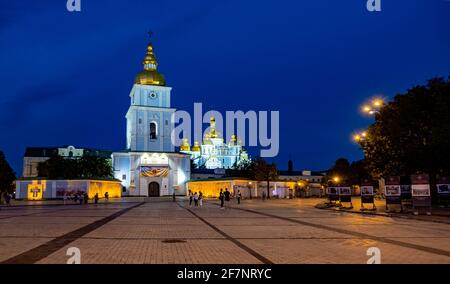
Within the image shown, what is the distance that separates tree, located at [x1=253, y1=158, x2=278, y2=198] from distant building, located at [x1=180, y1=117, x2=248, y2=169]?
69.7m

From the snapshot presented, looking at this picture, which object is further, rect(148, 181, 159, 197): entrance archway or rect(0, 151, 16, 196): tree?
rect(148, 181, 159, 197): entrance archway

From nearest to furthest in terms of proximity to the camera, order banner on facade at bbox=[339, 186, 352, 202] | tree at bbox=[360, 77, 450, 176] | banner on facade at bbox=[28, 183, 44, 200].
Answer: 1. tree at bbox=[360, 77, 450, 176]
2. banner on facade at bbox=[339, 186, 352, 202]
3. banner on facade at bbox=[28, 183, 44, 200]

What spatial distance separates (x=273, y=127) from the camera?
156ft

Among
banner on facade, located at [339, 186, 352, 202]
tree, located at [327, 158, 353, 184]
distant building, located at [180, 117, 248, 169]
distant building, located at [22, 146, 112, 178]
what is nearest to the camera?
banner on facade, located at [339, 186, 352, 202]

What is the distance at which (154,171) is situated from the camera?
85188 millimetres

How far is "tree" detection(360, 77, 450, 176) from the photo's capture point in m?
34.7

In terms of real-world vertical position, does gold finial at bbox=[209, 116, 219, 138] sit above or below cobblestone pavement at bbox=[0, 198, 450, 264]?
above

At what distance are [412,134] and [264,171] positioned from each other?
1791 inches

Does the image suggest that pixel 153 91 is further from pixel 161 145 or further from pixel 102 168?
pixel 102 168

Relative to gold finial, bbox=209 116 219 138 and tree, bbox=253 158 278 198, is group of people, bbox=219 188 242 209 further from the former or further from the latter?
gold finial, bbox=209 116 219 138

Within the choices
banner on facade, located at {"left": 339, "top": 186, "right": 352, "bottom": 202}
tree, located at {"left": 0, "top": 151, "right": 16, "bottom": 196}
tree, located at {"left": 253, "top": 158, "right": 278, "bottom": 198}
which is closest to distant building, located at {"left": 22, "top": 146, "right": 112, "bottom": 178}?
tree, located at {"left": 253, "top": 158, "right": 278, "bottom": 198}

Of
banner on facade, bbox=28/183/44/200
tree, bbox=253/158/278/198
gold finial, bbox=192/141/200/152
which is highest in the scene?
gold finial, bbox=192/141/200/152

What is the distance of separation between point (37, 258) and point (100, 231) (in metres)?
7.19
